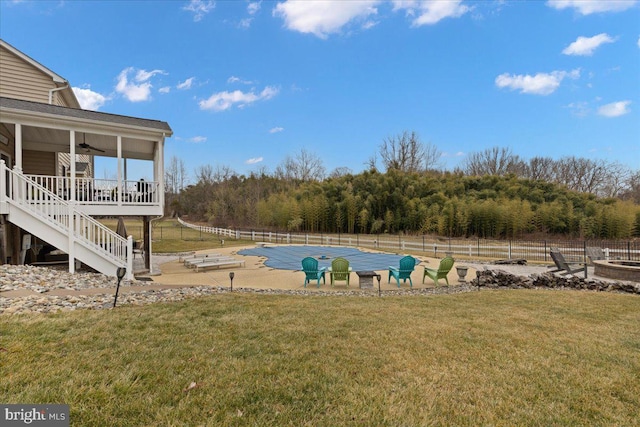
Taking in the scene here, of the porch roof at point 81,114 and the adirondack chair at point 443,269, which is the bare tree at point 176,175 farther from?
the adirondack chair at point 443,269

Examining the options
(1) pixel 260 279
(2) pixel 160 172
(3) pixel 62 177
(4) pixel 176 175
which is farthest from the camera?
(4) pixel 176 175

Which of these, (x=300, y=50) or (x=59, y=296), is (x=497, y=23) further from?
(x=59, y=296)

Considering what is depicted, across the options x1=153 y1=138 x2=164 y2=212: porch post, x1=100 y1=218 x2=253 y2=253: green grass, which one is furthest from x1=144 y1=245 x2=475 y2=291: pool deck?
Answer: x1=100 y1=218 x2=253 y2=253: green grass

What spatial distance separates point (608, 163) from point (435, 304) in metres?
48.1

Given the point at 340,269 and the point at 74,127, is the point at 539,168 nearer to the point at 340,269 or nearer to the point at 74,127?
the point at 340,269

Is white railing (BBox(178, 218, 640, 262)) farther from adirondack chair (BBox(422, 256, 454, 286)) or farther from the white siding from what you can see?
the white siding

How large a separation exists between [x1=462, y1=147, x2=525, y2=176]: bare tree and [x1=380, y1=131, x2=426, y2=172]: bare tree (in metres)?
9.85

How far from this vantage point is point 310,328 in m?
Answer: 4.04

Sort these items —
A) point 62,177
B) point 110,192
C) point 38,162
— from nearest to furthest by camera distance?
point 62,177
point 110,192
point 38,162

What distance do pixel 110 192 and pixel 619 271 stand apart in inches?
561

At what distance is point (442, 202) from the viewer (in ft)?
82.2

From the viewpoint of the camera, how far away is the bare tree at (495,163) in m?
43.4

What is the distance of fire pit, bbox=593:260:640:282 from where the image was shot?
8125 millimetres

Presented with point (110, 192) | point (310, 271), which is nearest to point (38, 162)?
point (110, 192)
